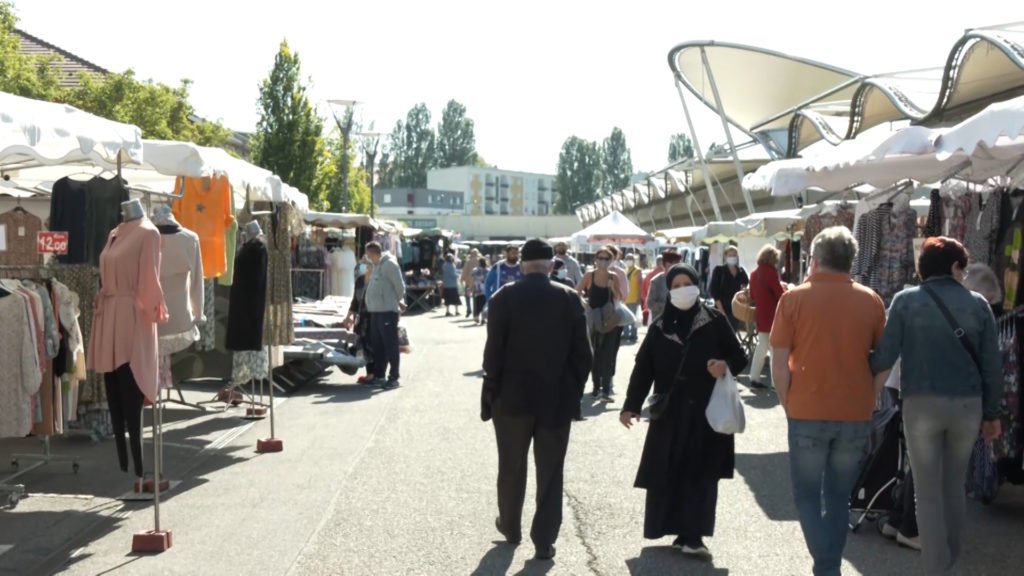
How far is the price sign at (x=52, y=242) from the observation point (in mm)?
7941

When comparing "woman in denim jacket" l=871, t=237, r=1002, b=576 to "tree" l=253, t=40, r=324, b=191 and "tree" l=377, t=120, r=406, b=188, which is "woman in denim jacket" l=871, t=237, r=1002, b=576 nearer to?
"tree" l=253, t=40, r=324, b=191

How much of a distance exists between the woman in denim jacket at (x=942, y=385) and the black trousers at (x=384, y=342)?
10641 mm

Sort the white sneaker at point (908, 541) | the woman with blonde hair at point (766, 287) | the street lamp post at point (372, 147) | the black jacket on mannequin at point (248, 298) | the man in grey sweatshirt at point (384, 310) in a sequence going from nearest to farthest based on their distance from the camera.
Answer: the white sneaker at point (908, 541)
the black jacket on mannequin at point (248, 298)
the woman with blonde hair at point (766, 287)
the man in grey sweatshirt at point (384, 310)
the street lamp post at point (372, 147)

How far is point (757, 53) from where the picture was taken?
50094 mm

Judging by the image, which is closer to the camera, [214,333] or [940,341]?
[940,341]

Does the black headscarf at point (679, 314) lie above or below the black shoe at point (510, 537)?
above

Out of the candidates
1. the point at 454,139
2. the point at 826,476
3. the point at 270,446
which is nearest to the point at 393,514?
the point at 270,446

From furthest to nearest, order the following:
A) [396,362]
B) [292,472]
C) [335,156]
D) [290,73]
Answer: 1. [335,156]
2. [290,73]
3. [396,362]
4. [292,472]

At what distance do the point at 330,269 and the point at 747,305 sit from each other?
12433 millimetres

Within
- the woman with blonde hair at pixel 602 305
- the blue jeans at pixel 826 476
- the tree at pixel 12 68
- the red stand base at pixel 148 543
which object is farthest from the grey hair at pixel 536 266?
the tree at pixel 12 68

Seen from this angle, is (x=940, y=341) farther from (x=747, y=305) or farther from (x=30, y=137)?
(x=747, y=305)

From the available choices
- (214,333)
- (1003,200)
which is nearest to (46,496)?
(214,333)

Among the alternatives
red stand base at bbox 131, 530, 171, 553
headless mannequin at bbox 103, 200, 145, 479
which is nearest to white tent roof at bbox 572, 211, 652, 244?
headless mannequin at bbox 103, 200, 145, 479

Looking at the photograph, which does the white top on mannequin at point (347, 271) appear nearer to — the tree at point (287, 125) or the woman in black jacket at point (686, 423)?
the tree at point (287, 125)
